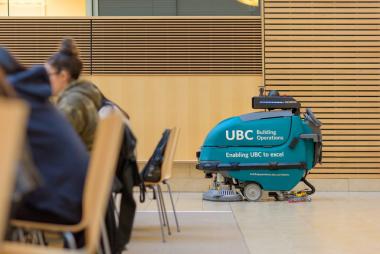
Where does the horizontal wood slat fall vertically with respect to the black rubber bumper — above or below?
above

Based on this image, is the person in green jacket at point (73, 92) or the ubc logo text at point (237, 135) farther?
the ubc logo text at point (237, 135)

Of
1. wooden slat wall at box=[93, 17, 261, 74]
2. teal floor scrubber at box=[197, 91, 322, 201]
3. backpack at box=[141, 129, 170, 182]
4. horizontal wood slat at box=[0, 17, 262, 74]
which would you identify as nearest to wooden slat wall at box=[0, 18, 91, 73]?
horizontal wood slat at box=[0, 17, 262, 74]

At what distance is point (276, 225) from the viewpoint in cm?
520

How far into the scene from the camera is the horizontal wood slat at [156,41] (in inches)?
343

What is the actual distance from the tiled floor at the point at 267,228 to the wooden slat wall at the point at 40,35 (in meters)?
3.13

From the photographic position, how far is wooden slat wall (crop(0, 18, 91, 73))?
8.77 meters

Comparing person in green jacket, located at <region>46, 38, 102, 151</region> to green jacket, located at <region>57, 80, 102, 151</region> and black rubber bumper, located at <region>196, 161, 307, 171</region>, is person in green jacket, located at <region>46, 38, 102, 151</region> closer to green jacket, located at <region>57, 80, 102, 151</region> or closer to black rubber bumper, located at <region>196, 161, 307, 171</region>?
green jacket, located at <region>57, 80, 102, 151</region>

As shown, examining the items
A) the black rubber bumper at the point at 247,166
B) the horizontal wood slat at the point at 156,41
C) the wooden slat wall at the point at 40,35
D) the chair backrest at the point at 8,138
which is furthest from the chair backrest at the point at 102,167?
the wooden slat wall at the point at 40,35

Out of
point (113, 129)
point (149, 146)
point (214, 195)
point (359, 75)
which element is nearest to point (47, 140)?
point (113, 129)

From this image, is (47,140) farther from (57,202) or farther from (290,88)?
(290,88)

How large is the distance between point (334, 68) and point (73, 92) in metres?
6.14

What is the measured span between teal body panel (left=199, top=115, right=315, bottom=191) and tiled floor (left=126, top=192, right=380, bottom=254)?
328 millimetres

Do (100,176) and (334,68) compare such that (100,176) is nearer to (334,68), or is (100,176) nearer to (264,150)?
(264,150)

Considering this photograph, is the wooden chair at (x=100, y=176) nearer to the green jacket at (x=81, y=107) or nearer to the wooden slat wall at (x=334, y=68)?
the green jacket at (x=81, y=107)
